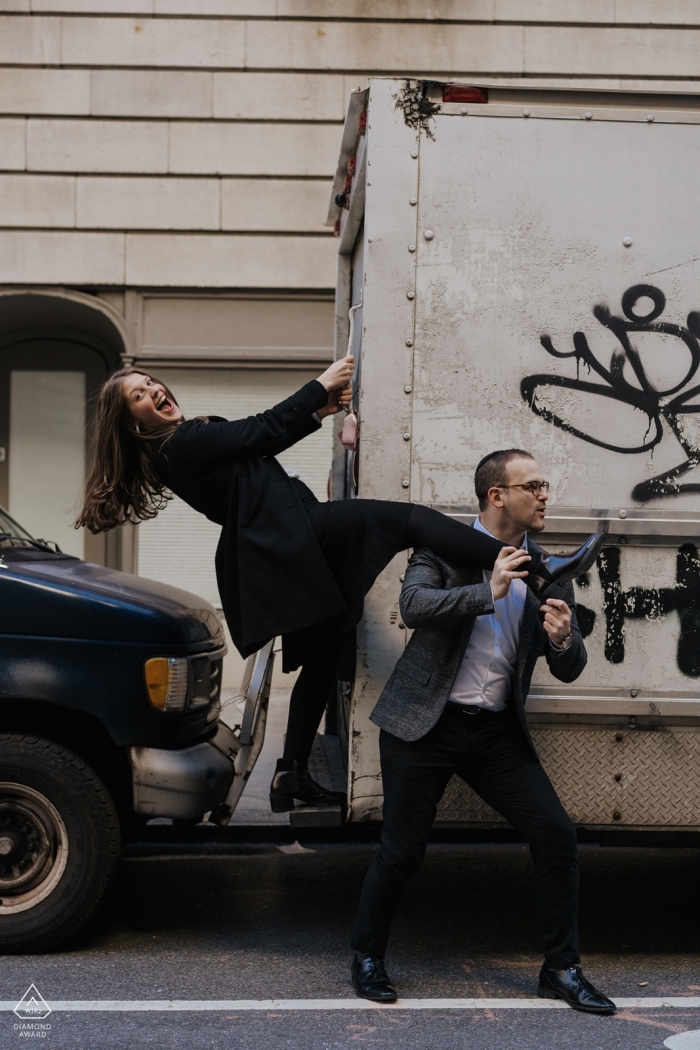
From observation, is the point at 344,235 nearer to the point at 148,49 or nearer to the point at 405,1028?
the point at 405,1028

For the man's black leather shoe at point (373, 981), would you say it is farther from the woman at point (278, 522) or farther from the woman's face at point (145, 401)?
the woman's face at point (145, 401)

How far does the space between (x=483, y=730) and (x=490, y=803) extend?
10.8 inches

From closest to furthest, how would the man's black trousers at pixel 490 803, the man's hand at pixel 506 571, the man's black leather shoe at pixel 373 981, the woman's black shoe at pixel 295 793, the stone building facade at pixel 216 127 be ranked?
1. the man's hand at pixel 506 571
2. the man's black trousers at pixel 490 803
3. the man's black leather shoe at pixel 373 981
4. the woman's black shoe at pixel 295 793
5. the stone building facade at pixel 216 127

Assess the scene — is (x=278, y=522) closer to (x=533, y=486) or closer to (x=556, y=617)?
(x=533, y=486)

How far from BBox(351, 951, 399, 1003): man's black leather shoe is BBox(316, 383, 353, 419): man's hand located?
195 cm

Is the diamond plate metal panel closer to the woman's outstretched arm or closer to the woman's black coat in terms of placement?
the woman's black coat

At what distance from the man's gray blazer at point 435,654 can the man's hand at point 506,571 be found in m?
0.16

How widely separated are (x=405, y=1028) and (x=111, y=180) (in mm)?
7982

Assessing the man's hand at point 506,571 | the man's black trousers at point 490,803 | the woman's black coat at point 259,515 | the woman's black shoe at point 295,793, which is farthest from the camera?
Answer: the woman's black shoe at point 295,793

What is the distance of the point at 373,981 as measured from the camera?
3826 millimetres

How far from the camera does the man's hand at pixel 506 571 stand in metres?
3.55

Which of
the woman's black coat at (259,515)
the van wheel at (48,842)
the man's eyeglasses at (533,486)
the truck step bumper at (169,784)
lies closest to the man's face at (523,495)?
the man's eyeglasses at (533,486)

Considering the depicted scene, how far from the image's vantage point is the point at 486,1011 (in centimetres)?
381

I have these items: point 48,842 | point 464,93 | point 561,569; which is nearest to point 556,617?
point 561,569
